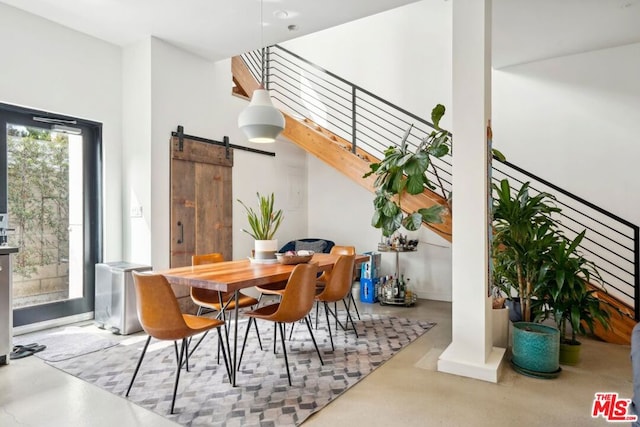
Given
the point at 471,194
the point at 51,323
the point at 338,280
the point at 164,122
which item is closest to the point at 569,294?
the point at 471,194

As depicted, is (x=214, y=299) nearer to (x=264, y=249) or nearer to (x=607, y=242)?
(x=264, y=249)

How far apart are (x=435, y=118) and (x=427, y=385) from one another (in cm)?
238

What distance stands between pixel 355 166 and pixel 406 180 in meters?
1.01

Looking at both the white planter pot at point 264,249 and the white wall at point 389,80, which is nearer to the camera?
the white planter pot at point 264,249

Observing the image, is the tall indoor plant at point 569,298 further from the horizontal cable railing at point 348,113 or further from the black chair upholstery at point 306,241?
the black chair upholstery at point 306,241

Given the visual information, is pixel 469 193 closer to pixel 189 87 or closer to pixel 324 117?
pixel 189 87

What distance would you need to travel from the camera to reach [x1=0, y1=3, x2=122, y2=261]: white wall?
3.53m

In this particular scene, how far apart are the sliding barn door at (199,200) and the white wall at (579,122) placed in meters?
3.75

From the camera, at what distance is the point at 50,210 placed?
393 cm

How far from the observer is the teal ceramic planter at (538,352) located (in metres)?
2.73

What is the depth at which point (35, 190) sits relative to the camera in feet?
12.5

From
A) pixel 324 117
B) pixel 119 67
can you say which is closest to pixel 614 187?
pixel 324 117

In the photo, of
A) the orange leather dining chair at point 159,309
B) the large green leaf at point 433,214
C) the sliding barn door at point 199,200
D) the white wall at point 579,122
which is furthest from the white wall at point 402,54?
the orange leather dining chair at point 159,309

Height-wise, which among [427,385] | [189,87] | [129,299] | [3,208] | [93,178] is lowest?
[427,385]
